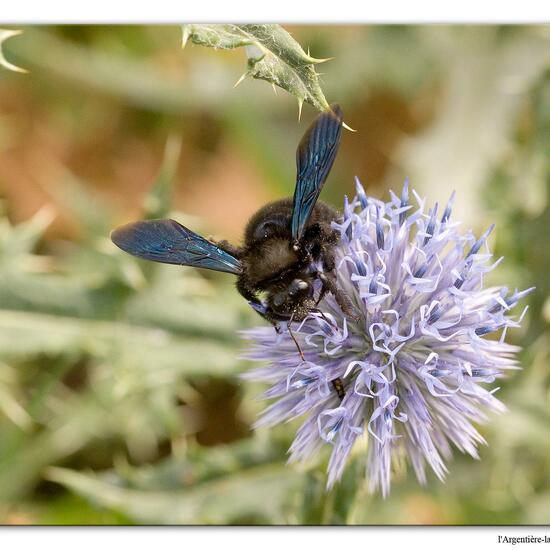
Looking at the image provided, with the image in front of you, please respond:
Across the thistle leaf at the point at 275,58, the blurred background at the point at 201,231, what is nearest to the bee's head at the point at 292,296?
the thistle leaf at the point at 275,58

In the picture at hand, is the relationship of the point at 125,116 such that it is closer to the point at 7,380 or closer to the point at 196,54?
the point at 196,54

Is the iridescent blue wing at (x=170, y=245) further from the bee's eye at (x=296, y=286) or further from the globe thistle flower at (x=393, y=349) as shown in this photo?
the globe thistle flower at (x=393, y=349)

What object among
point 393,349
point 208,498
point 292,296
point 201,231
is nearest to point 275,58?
point 292,296

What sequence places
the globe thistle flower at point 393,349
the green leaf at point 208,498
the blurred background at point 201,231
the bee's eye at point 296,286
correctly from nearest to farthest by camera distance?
the bee's eye at point 296,286
the globe thistle flower at point 393,349
the green leaf at point 208,498
the blurred background at point 201,231

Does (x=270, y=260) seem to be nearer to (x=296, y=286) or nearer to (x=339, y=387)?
(x=296, y=286)

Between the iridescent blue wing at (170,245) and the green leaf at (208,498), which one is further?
the green leaf at (208,498)

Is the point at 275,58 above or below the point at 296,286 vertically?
above

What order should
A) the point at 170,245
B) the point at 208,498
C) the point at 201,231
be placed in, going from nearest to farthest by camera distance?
1. the point at 170,245
2. the point at 208,498
3. the point at 201,231
